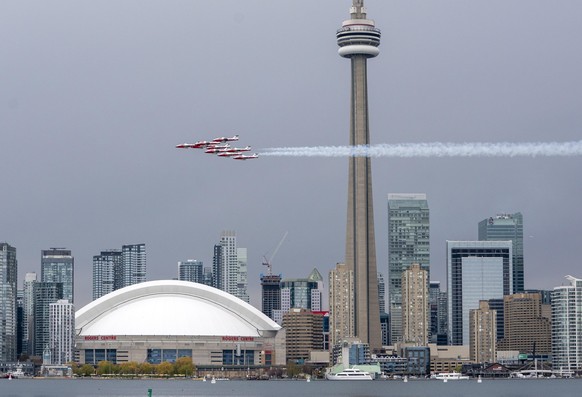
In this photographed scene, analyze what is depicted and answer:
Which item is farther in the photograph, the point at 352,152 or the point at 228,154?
the point at 352,152

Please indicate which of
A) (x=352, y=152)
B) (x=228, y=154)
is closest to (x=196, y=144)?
(x=228, y=154)

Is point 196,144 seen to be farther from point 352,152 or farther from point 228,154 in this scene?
point 352,152
